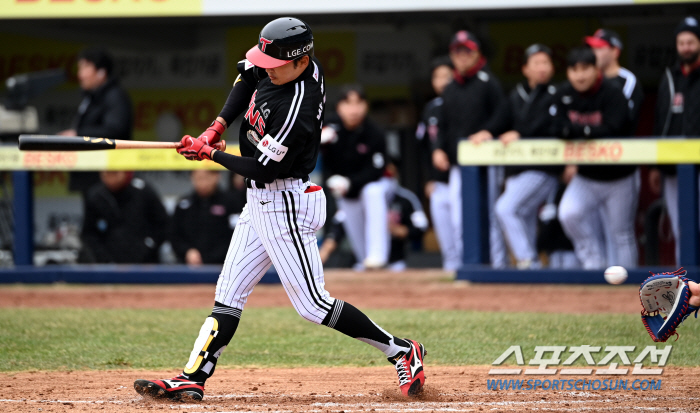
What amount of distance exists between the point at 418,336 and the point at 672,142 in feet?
8.82

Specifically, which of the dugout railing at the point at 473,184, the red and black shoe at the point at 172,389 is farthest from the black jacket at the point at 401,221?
the red and black shoe at the point at 172,389

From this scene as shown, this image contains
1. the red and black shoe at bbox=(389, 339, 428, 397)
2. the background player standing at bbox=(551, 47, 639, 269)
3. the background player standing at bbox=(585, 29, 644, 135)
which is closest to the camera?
the red and black shoe at bbox=(389, 339, 428, 397)

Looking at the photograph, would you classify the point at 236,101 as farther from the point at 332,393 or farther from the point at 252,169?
the point at 332,393

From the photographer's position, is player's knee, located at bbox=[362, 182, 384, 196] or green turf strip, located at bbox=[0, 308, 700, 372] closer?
green turf strip, located at bbox=[0, 308, 700, 372]

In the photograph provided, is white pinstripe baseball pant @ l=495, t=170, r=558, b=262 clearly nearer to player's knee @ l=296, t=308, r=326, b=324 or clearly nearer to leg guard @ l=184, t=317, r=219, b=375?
player's knee @ l=296, t=308, r=326, b=324

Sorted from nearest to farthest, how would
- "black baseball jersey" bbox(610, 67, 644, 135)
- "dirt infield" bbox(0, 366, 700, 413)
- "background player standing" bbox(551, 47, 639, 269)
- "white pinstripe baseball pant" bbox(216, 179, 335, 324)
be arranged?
"dirt infield" bbox(0, 366, 700, 413) → "white pinstripe baseball pant" bbox(216, 179, 335, 324) → "background player standing" bbox(551, 47, 639, 269) → "black baseball jersey" bbox(610, 67, 644, 135)

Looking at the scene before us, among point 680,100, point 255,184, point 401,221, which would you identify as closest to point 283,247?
point 255,184

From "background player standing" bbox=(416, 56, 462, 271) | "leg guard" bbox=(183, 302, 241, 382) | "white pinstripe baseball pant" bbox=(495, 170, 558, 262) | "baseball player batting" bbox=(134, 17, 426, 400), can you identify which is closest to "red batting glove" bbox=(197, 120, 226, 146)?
"baseball player batting" bbox=(134, 17, 426, 400)

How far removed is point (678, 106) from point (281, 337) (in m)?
3.49

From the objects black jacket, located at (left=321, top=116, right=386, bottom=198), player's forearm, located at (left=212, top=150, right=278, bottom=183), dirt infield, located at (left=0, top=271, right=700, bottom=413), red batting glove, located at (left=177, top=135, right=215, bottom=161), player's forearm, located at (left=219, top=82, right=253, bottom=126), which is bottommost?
dirt infield, located at (left=0, top=271, right=700, bottom=413)

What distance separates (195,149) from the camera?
3.70m

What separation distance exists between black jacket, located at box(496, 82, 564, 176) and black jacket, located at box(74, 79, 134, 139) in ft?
10.1

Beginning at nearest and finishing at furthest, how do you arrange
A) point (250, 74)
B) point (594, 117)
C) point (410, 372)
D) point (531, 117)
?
A: 1. point (410, 372)
2. point (250, 74)
3. point (594, 117)
4. point (531, 117)

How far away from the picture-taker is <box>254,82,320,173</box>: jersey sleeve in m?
→ 3.51
